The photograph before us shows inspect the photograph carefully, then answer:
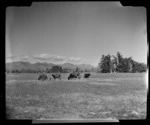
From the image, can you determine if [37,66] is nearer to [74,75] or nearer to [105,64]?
[74,75]

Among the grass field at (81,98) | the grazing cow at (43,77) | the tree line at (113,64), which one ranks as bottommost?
the grass field at (81,98)

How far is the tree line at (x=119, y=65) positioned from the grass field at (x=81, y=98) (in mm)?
70

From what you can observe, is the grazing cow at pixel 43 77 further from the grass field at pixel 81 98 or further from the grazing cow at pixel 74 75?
the grazing cow at pixel 74 75

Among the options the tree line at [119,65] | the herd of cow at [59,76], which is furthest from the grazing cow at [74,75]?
the tree line at [119,65]

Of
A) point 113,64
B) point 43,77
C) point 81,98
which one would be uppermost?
point 113,64

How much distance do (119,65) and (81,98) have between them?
2.34 ft

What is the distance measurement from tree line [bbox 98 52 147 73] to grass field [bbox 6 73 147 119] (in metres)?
0.07

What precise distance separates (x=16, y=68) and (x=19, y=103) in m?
0.48

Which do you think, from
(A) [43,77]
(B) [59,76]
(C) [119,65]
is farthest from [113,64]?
(A) [43,77]

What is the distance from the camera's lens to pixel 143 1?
6.45 ft

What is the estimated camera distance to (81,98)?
236 centimetres

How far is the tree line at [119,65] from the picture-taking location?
2.34m

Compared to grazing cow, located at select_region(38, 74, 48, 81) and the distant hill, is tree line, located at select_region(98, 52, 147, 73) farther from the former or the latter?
grazing cow, located at select_region(38, 74, 48, 81)

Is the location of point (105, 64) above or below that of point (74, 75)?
above
